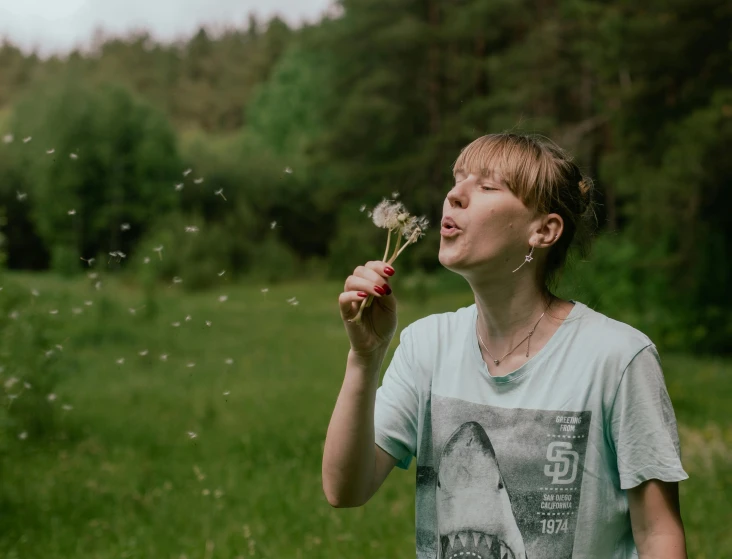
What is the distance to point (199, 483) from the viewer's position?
245 inches

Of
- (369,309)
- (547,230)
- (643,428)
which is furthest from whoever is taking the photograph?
(547,230)

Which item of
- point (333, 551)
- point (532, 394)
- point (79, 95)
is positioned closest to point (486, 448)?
point (532, 394)

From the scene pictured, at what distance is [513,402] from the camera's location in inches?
79.1

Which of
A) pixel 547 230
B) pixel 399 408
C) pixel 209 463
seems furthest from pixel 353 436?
pixel 209 463

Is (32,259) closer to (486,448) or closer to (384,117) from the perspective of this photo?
(384,117)

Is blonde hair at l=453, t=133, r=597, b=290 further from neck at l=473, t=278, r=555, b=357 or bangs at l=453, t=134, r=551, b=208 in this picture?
neck at l=473, t=278, r=555, b=357

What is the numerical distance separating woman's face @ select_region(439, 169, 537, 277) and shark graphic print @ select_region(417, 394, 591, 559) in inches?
12.6

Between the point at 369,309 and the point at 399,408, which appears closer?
the point at 369,309

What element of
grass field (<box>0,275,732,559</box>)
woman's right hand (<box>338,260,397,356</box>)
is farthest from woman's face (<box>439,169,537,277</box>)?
grass field (<box>0,275,732,559</box>)

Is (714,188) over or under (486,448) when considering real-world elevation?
over

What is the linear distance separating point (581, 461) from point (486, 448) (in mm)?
202

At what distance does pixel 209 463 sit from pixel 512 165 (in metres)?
5.23

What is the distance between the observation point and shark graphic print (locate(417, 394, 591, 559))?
6.44ft

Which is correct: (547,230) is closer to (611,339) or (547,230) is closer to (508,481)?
(611,339)
